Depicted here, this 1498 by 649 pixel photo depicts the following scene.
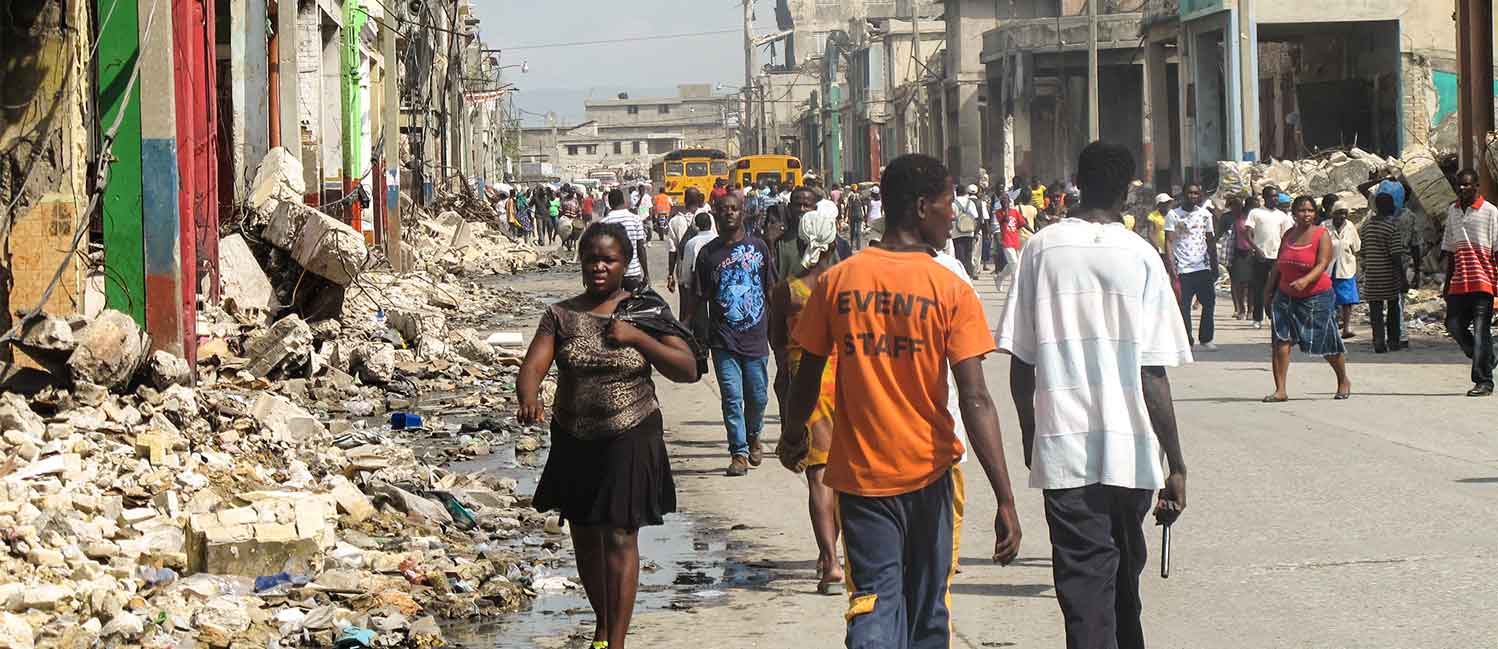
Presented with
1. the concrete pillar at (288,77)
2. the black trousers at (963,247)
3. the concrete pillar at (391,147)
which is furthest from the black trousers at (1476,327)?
the concrete pillar at (391,147)

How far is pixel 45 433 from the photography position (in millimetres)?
10508

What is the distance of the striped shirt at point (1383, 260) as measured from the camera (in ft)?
58.6

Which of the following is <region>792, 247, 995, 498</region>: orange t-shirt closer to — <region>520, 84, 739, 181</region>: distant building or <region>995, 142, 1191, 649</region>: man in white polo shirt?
<region>995, 142, 1191, 649</region>: man in white polo shirt

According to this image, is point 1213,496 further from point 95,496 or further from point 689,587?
point 95,496

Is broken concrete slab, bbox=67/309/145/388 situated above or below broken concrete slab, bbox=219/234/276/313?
below

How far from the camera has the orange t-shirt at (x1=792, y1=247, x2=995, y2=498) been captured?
520 centimetres

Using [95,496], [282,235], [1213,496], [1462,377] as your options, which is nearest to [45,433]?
[95,496]

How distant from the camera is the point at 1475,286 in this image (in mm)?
14531

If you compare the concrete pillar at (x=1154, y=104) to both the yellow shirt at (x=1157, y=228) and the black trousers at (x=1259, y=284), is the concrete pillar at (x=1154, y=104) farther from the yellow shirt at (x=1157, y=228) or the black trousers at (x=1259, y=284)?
the yellow shirt at (x=1157, y=228)

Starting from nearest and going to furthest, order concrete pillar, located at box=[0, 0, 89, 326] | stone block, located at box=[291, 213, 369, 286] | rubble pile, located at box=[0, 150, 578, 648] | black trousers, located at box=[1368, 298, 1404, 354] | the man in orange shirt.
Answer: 1. the man in orange shirt
2. rubble pile, located at box=[0, 150, 578, 648]
3. concrete pillar, located at box=[0, 0, 89, 326]
4. stone block, located at box=[291, 213, 369, 286]
5. black trousers, located at box=[1368, 298, 1404, 354]

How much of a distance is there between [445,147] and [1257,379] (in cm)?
4299

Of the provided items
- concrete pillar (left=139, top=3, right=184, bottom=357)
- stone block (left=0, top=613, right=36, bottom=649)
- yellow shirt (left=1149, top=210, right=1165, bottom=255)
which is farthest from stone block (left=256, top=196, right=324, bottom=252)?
stone block (left=0, top=613, right=36, bottom=649)

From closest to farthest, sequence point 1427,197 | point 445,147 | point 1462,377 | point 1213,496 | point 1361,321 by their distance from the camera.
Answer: point 1213,496 → point 1462,377 → point 1361,321 → point 1427,197 → point 445,147

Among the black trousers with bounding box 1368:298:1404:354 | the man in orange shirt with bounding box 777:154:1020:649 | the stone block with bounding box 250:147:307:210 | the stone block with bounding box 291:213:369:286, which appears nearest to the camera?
the man in orange shirt with bounding box 777:154:1020:649
